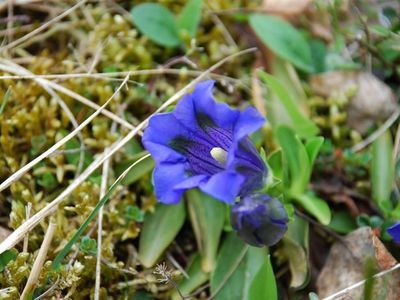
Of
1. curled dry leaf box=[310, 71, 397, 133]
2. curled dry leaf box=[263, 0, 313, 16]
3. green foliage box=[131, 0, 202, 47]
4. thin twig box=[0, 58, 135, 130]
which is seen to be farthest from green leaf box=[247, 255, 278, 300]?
curled dry leaf box=[263, 0, 313, 16]

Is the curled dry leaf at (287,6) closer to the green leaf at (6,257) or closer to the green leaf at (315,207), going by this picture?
the green leaf at (315,207)

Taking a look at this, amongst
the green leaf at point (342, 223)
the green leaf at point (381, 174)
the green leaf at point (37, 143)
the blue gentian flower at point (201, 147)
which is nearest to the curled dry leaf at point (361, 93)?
the green leaf at point (381, 174)

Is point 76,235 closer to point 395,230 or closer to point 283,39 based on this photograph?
point 395,230

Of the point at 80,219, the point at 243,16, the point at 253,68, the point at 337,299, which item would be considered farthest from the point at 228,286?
the point at 243,16

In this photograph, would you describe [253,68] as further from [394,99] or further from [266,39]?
[394,99]

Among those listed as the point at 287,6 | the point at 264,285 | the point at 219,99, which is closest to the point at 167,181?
the point at 264,285

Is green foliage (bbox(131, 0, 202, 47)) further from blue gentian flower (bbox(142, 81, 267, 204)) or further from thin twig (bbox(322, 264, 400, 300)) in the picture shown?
thin twig (bbox(322, 264, 400, 300))
